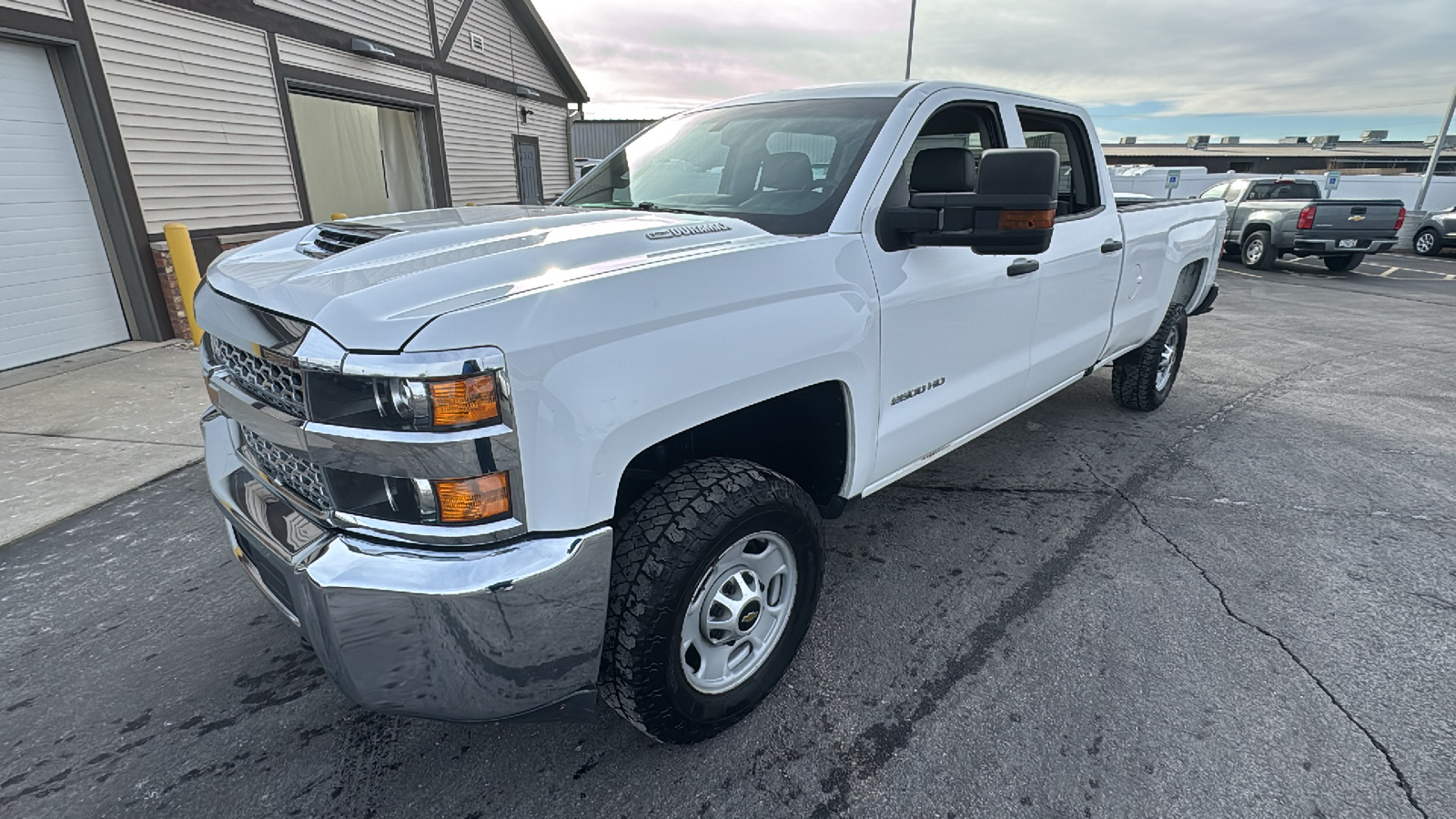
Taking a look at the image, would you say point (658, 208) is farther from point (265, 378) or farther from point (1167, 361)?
point (1167, 361)

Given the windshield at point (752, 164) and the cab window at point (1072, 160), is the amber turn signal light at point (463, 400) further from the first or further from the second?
the cab window at point (1072, 160)

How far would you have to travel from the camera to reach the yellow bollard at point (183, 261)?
6871mm

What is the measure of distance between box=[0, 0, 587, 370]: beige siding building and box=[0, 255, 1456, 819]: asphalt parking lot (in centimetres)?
422

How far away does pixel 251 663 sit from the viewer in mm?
2539

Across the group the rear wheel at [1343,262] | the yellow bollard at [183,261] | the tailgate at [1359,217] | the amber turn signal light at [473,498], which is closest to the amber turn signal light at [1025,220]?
the amber turn signal light at [473,498]

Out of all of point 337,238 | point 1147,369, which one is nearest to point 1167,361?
point 1147,369

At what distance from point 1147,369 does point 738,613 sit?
415 cm

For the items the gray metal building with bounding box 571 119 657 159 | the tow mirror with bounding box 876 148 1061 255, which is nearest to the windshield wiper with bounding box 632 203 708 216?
the tow mirror with bounding box 876 148 1061 255

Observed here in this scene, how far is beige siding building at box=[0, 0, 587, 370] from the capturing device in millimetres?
6277

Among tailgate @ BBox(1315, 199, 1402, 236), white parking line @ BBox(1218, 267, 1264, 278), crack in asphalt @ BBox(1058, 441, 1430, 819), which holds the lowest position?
white parking line @ BBox(1218, 267, 1264, 278)

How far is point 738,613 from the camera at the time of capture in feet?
6.99

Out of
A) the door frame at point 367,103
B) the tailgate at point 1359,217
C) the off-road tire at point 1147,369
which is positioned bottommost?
the off-road tire at point 1147,369

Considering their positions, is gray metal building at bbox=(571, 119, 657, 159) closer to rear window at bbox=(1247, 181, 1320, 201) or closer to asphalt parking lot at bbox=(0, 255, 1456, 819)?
rear window at bbox=(1247, 181, 1320, 201)

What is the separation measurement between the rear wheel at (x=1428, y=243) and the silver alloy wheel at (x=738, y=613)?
22.1 metres
